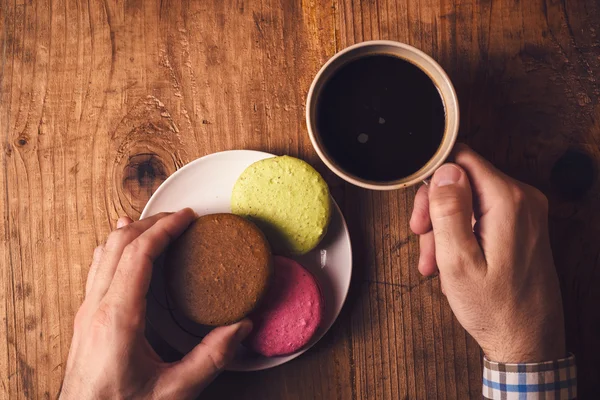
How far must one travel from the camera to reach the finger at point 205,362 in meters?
0.85

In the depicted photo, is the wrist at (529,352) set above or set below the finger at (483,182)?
below

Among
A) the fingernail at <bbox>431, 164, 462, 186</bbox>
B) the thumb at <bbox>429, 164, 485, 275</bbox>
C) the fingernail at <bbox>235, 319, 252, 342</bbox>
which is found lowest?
the fingernail at <bbox>235, 319, 252, 342</bbox>

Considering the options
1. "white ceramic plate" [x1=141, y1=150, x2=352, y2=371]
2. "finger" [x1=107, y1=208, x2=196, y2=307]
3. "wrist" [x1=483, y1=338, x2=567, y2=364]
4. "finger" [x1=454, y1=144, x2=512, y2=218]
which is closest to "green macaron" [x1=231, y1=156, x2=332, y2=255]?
"white ceramic plate" [x1=141, y1=150, x2=352, y2=371]

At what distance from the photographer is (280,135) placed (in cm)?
105

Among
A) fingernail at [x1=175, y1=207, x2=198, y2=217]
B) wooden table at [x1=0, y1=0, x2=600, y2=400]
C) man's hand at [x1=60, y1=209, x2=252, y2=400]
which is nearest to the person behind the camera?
man's hand at [x1=60, y1=209, x2=252, y2=400]

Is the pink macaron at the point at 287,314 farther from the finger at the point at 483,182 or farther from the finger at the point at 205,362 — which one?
the finger at the point at 483,182

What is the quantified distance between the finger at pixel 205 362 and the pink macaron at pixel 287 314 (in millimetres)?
51

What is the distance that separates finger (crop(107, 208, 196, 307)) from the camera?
33.5 inches

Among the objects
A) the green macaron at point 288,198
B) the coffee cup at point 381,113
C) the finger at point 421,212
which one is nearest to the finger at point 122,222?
the green macaron at point 288,198

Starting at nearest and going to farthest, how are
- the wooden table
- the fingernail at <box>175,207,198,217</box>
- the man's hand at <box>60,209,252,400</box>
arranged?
the man's hand at <box>60,209,252,400</box>
the fingernail at <box>175,207,198,217</box>
the wooden table

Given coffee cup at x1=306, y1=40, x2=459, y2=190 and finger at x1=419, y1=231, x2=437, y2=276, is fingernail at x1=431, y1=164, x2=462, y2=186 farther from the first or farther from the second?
finger at x1=419, y1=231, x2=437, y2=276

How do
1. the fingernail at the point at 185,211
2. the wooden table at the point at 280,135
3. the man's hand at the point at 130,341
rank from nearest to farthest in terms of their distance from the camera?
the man's hand at the point at 130,341 → the fingernail at the point at 185,211 → the wooden table at the point at 280,135

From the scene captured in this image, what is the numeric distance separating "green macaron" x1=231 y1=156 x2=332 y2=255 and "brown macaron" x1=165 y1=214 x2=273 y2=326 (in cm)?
5

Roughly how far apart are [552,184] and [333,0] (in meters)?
0.61
